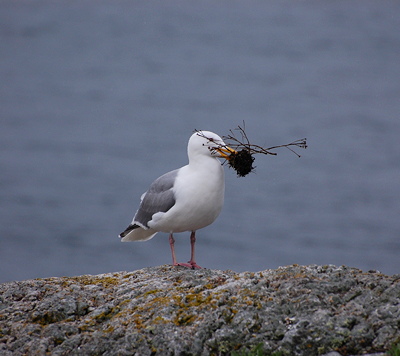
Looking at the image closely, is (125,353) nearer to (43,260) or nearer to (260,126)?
(43,260)

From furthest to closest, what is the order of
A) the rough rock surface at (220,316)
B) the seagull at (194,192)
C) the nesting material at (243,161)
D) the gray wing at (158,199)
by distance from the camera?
the gray wing at (158,199)
the seagull at (194,192)
the nesting material at (243,161)
the rough rock surface at (220,316)

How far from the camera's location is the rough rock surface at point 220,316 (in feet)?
19.1

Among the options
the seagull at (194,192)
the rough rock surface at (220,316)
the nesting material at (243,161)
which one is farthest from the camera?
the seagull at (194,192)

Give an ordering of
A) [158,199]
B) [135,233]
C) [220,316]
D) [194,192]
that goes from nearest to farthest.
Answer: [220,316] < [194,192] < [158,199] < [135,233]

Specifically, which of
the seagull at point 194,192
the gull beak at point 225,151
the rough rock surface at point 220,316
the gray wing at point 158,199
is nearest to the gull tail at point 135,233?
the gray wing at point 158,199

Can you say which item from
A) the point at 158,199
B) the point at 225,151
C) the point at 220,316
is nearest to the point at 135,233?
the point at 158,199

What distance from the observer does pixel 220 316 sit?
614cm

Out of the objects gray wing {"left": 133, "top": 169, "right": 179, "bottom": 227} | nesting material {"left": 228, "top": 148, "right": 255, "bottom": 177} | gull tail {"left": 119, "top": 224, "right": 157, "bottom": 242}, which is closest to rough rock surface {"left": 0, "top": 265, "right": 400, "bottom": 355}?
nesting material {"left": 228, "top": 148, "right": 255, "bottom": 177}

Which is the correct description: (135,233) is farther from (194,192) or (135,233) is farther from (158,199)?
(194,192)

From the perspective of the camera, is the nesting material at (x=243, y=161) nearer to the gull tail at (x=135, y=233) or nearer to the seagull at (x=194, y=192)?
the seagull at (x=194, y=192)

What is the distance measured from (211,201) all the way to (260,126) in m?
34.9

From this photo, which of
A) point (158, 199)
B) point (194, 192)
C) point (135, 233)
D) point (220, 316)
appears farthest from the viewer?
point (135, 233)

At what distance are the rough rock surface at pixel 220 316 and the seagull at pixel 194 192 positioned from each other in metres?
1.96

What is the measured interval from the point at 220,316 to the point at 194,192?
9.51 feet
